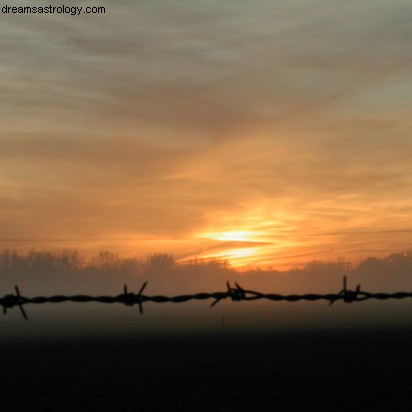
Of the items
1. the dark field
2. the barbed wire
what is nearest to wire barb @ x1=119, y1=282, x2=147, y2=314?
the barbed wire

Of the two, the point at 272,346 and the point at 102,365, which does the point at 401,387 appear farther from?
the point at 272,346

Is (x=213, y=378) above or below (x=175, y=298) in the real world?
below

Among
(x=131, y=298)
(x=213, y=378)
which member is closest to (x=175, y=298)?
(x=131, y=298)

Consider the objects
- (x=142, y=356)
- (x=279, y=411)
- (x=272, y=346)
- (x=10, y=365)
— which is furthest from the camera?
(x=272, y=346)

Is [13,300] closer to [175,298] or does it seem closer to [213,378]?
[175,298]

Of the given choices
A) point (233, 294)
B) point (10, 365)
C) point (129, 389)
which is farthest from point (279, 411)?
point (10, 365)

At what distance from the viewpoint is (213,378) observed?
79125 mm

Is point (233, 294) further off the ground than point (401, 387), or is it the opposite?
point (233, 294)

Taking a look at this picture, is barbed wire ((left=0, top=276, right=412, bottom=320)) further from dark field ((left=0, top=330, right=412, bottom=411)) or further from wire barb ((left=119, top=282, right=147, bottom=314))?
dark field ((left=0, top=330, right=412, bottom=411))

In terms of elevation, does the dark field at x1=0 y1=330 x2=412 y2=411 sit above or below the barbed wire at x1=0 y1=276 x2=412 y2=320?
below

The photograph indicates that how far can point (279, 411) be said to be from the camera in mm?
49250

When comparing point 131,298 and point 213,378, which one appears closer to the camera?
point 131,298

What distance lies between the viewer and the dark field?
56594mm

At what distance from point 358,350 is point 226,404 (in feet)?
234
